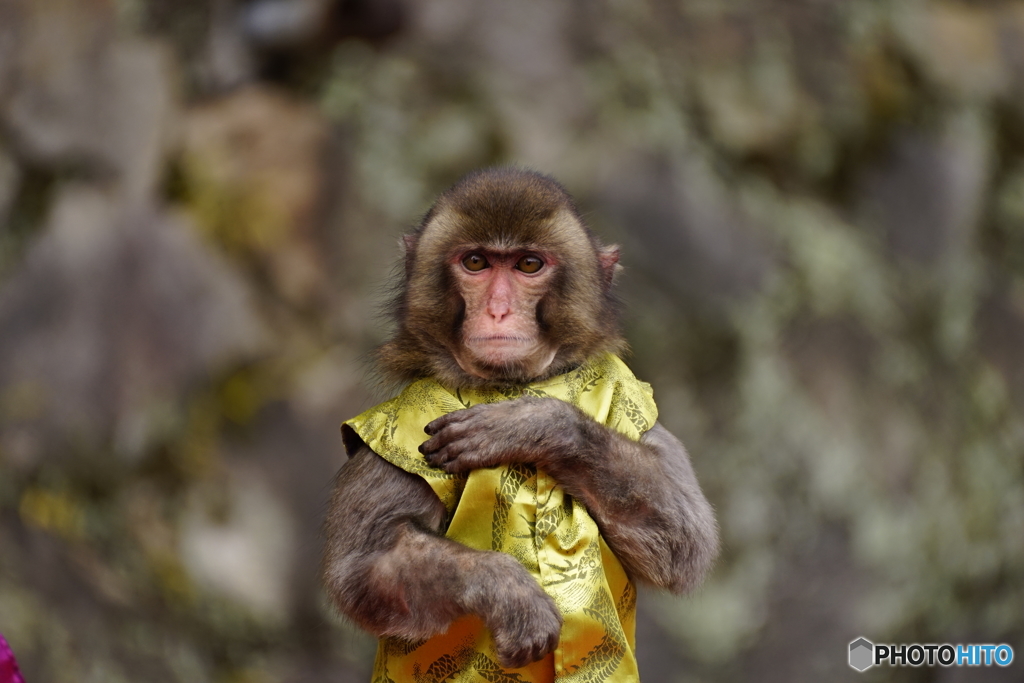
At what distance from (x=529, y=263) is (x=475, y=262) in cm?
13

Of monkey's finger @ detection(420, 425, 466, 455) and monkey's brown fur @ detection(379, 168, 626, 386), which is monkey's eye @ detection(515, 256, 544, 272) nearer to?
monkey's brown fur @ detection(379, 168, 626, 386)

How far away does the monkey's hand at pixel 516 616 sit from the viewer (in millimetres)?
2283

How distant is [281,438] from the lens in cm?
612

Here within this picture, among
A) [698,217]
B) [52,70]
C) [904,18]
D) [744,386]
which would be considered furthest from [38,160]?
[904,18]

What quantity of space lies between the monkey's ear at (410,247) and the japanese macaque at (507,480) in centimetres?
7

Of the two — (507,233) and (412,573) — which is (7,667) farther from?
(507,233)

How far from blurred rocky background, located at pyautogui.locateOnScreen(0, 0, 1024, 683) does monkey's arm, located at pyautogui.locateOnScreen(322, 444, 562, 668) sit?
351cm

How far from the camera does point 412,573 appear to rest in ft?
7.82

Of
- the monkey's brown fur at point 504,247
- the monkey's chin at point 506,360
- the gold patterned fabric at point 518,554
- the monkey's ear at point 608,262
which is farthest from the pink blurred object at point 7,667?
the monkey's ear at point 608,262

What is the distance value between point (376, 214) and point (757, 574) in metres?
3.06

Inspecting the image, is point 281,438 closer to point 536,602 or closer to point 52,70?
point 52,70

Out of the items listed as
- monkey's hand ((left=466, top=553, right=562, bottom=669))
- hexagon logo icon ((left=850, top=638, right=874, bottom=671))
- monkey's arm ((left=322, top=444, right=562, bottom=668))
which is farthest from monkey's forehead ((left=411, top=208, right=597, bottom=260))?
hexagon logo icon ((left=850, top=638, right=874, bottom=671))

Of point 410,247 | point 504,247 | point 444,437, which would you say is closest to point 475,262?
point 504,247

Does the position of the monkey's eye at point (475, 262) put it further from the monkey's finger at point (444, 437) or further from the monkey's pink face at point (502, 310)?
the monkey's finger at point (444, 437)
